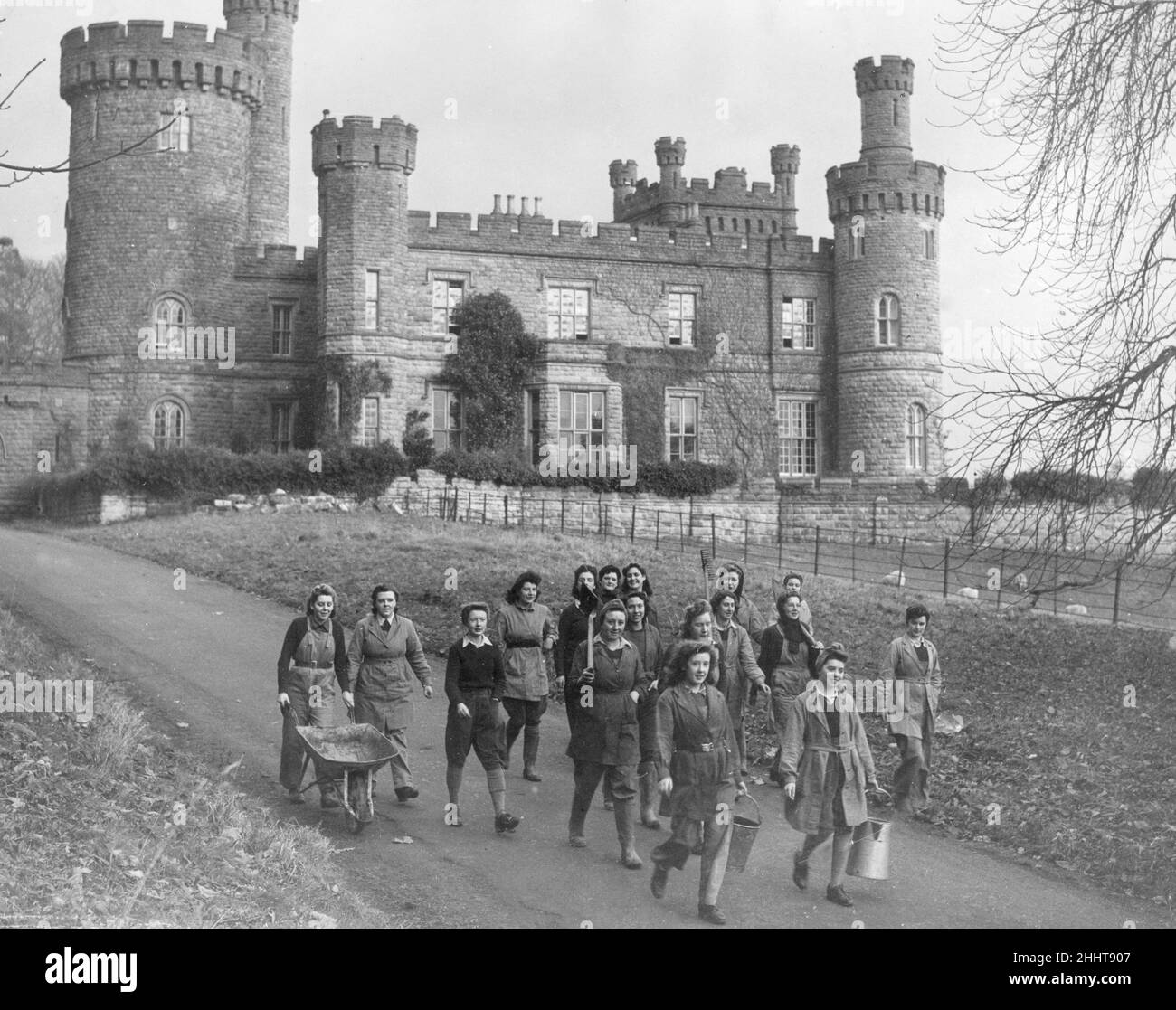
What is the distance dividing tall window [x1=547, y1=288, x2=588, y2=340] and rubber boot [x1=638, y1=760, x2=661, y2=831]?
97.2ft

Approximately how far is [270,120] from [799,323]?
17.3 meters

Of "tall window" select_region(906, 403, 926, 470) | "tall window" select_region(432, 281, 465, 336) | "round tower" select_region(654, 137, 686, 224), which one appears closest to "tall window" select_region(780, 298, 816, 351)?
"tall window" select_region(906, 403, 926, 470)

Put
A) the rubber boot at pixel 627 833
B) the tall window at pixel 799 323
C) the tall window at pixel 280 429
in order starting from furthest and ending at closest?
the tall window at pixel 799 323
the tall window at pixel 280 429
the rubber boot at pixel 627 833

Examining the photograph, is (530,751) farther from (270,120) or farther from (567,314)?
(270,120)

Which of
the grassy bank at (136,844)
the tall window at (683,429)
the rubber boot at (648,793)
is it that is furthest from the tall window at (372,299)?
the rubber boot at (648,793)

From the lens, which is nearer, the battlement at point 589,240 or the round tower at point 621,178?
the battlement at point 589,240

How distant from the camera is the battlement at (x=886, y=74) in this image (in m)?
42.5

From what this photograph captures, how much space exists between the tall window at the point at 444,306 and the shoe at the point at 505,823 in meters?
29.5

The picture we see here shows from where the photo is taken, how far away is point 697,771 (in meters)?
9.98

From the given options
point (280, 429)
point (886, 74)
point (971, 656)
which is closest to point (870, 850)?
point (971, 656)

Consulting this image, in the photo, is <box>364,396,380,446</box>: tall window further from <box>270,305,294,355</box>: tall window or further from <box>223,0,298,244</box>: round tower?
<box>223,0,298,244</box>: round tower

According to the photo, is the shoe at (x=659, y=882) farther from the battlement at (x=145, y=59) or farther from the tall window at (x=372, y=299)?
the battlement at (x=145, y=59)

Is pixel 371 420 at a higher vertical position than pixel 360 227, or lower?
lower
